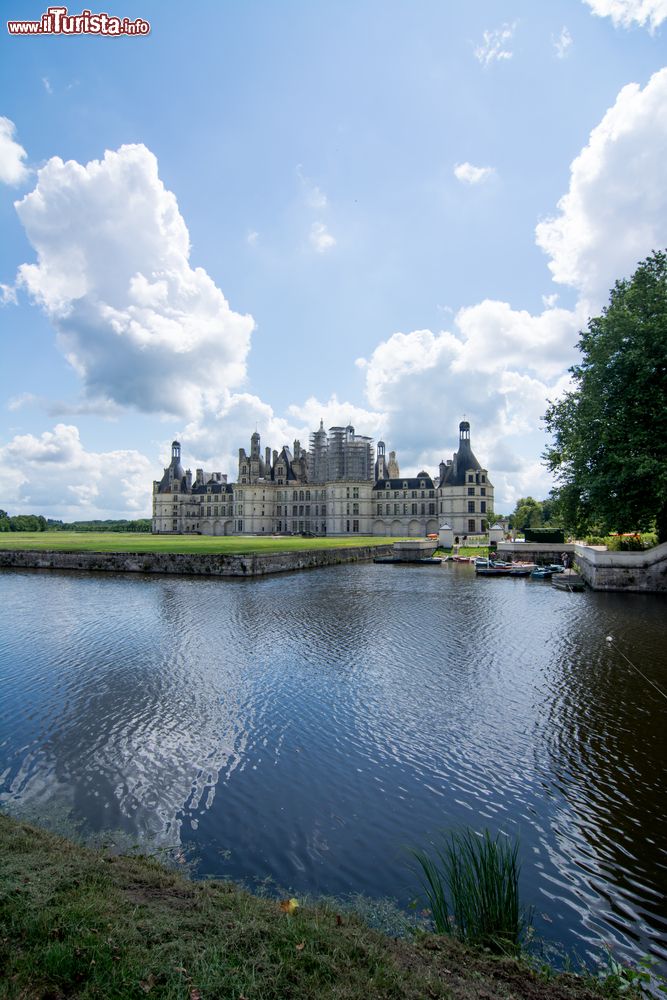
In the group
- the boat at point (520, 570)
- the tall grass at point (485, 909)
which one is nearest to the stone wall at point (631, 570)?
the boat at point (520, 570)

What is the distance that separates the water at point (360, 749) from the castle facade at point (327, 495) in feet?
203

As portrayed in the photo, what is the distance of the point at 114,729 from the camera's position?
9477mm

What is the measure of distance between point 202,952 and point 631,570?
2895 centimetres

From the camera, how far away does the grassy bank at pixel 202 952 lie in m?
3.29

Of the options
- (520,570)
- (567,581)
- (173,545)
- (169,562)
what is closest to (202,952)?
(567,581)

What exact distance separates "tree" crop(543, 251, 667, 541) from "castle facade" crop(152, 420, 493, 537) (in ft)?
167

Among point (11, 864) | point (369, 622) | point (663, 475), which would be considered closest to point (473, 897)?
point (11, 864)

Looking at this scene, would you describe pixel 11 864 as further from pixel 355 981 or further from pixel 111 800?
pixel 355 981

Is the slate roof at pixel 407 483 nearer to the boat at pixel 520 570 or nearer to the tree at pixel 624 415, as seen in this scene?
the boat at pixel 520 570

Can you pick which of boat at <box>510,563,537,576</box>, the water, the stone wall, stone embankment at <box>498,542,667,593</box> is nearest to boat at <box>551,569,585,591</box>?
stone embankment at <box>498,542,667,593</box>

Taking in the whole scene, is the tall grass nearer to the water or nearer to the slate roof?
the water

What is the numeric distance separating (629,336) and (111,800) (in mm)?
27766

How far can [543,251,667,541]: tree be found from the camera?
2411 centimetres

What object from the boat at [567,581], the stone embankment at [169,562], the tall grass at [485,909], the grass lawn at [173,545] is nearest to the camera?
the tall grass at [485,909]
